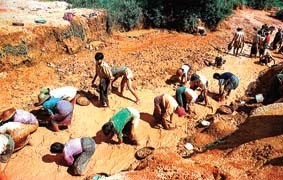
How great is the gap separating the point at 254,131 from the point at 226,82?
2701 millimetres

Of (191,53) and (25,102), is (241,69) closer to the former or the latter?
(191,53)

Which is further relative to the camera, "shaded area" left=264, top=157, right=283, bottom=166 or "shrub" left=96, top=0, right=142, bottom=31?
"shrub" left=96, top=0, right=142, bottom=31

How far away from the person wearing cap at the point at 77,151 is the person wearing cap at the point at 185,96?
305 cm

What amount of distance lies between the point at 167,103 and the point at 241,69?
18.8 feet

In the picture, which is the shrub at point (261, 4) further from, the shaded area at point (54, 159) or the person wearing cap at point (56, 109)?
the shaded area at point (54, 159)

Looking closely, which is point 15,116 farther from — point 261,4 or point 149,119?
point 261,4

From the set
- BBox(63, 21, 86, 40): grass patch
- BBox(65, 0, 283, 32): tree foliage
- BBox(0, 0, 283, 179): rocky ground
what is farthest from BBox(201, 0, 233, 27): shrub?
BBox(63, 21, 86, 40): grass patch

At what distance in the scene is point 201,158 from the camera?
8.12m

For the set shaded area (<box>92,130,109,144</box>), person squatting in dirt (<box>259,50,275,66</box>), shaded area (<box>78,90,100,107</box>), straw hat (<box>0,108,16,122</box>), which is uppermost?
person squatting in dirt (<box>259,50,275,66</box>)

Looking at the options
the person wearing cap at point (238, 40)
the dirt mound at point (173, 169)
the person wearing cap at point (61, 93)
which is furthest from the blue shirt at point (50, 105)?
the person wearing cap at point (238, 40)

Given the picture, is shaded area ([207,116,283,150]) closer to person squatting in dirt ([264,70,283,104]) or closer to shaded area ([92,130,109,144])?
person squatting in dirt ([264,70,283,104])

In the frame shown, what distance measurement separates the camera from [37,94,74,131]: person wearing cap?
9.09 metres

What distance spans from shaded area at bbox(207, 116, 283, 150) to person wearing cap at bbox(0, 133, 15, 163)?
4566 mm

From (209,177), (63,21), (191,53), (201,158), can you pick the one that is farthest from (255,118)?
(63,21)
